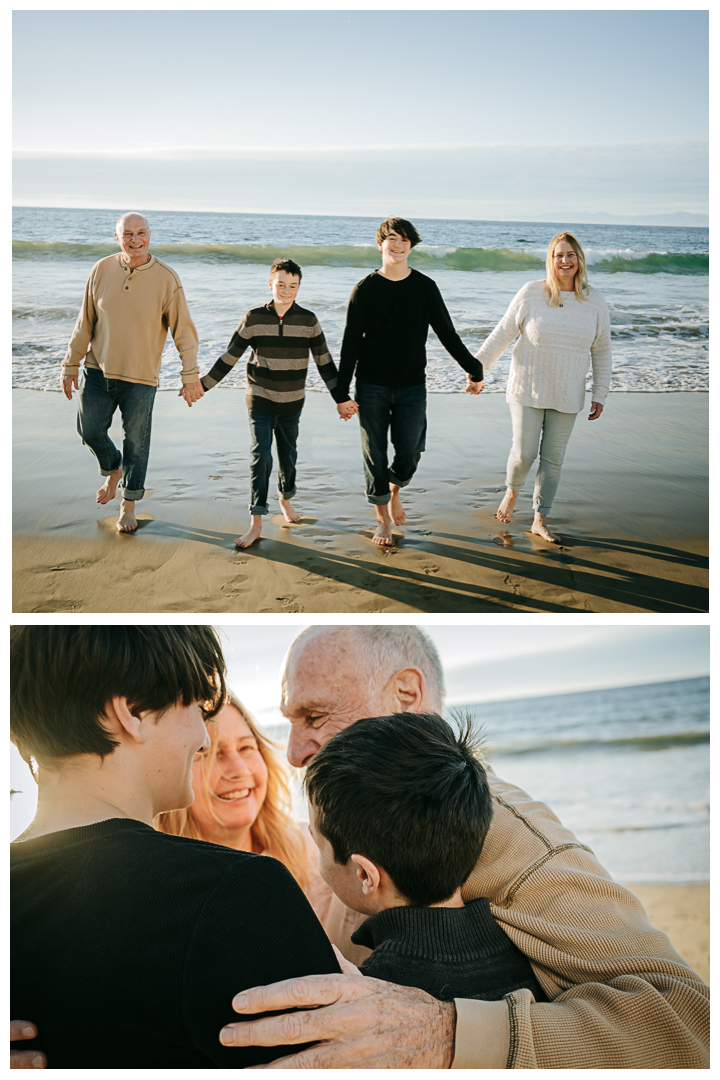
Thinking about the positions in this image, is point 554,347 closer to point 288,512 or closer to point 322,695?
point 288,512

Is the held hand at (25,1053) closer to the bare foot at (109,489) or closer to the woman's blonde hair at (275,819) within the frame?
the woman's blonde hair at (275,819)

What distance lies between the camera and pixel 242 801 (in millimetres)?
2416

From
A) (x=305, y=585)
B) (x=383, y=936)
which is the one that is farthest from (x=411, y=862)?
(x=305, y=585)

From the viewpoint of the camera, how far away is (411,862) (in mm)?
1535

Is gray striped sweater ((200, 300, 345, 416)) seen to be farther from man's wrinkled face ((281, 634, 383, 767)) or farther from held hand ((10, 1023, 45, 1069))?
held hand ((10, 1023, 45, 1069))

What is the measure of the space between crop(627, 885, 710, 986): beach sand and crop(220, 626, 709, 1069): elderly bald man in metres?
2.38

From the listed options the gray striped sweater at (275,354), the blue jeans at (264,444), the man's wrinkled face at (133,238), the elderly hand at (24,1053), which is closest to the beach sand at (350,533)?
the blue jeans at (264,444)

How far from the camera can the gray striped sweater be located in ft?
11.3

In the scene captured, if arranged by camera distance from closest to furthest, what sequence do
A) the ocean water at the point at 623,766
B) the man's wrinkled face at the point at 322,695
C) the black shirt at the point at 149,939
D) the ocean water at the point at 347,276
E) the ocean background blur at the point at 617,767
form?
the black shirt at the point at 149,939 → the man's wrinkled face at the point at 322,695 → the ocean background blur at the point at 617,767 → the ocean water at the point at 623,766 → the ocean water at the point at 347,276

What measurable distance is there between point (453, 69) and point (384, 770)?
4.32 metres

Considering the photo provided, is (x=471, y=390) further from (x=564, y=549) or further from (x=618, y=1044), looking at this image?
(x=618, y=1044)

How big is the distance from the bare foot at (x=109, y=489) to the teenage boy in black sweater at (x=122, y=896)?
2435 millimetres

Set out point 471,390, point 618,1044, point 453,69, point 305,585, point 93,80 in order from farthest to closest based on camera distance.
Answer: point 93,80
point 453,69
point 471,390
point 305,585
point 618,1044

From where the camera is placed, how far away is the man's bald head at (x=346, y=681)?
7.02ft
